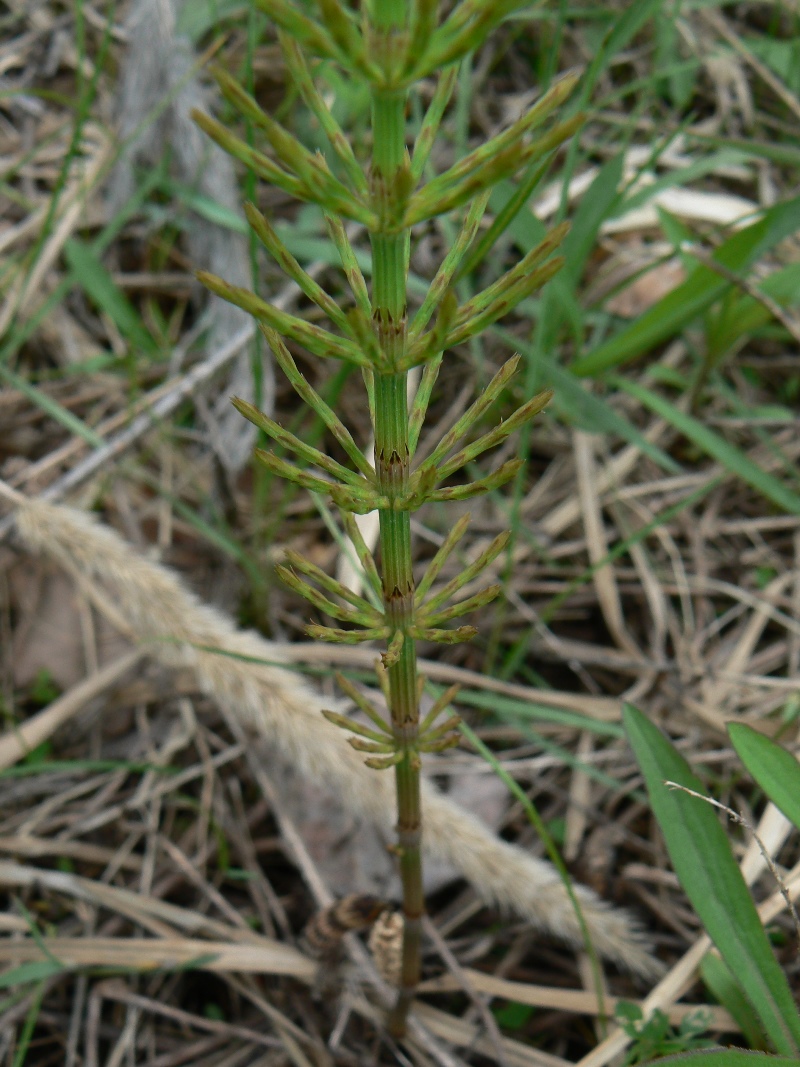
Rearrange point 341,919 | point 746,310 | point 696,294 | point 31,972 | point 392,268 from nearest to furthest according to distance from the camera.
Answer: point 392,268, point 341,919, point 31,972, point 696,294, point 746,310

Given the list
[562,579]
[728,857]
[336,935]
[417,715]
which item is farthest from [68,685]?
[728,857]

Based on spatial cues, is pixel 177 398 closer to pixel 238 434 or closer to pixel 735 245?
pixel 238 434

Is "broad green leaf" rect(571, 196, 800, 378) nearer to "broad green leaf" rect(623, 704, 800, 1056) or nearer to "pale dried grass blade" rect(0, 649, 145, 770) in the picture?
"broad green leaf" rect(623, 704, 800, 1056)

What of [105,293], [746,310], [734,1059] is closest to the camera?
[734,1059]

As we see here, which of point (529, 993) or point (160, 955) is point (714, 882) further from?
point (160, 955)

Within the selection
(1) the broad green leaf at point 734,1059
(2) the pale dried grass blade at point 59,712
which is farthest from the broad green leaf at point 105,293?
(1) the broad green leaf at point 734,1059

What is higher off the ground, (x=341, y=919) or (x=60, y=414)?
(x=60, y=414)

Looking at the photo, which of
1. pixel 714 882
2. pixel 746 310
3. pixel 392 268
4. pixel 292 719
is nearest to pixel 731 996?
pixel 714 882

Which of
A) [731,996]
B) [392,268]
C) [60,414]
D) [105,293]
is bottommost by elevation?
[731,996]

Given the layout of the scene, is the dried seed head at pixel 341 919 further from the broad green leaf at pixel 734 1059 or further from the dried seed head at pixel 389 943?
the broad green leaf at pixel 734 1059

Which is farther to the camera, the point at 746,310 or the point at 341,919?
the point at 746,310
